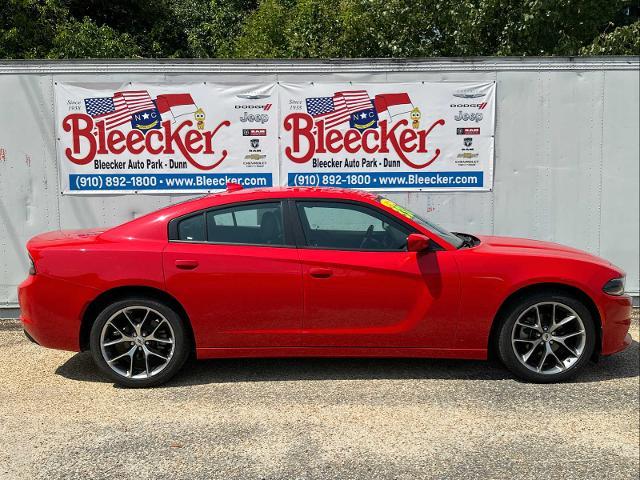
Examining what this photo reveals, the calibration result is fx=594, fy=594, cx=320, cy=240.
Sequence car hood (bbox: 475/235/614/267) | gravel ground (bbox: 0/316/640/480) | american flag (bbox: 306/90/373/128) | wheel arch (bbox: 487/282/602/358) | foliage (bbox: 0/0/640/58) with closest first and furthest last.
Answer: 1. gravel ground (bbox: 0/316/640/480)
2. wheel arch (bbox: 487/282/602/358)
3. car hood (bbox: 475/235/614/267)
4. american flag (bbox: 306/90/373/128)
5. foliage (bbox: 0/0/640/58)

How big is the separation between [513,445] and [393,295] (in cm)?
134

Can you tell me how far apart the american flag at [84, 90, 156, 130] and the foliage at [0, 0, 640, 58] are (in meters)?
4.79

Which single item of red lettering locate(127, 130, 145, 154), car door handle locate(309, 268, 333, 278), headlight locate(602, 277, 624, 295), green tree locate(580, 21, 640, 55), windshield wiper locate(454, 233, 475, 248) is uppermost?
green tree locate(580, 21, 640, 55)

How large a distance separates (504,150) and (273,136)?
104 inches

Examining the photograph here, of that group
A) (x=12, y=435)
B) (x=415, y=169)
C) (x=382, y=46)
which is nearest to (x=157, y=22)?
(x=382, y=46)

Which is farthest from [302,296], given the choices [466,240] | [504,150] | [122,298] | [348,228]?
[504,150]

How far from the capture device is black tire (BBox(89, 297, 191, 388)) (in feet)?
14.6

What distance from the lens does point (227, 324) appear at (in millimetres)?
4504

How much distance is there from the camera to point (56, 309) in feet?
14.6

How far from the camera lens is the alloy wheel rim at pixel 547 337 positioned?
457 centimetres

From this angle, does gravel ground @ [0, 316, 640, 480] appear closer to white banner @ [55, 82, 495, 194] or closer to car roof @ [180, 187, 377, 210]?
car roof @ [180, 187, 377, 210]

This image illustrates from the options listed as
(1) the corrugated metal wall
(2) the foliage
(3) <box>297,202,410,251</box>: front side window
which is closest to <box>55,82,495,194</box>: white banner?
(1) the corrugated metal wall

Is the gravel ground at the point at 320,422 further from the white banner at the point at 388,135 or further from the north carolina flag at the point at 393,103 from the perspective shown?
the north carolina flag at the point at 393,103

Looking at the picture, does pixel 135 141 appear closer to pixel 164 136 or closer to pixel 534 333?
pixel 164 136
